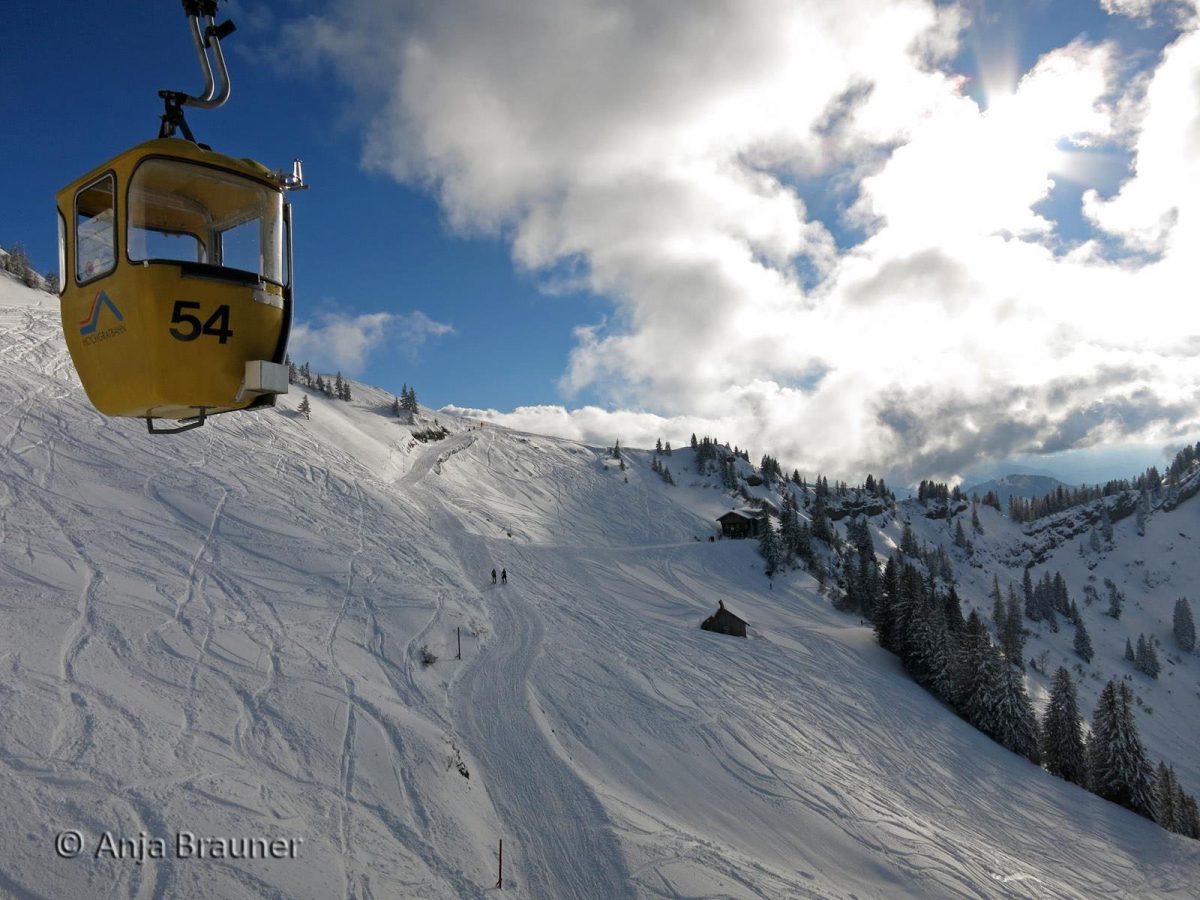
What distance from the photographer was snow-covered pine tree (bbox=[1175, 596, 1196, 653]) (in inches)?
5325

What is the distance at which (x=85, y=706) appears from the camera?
13797 mm

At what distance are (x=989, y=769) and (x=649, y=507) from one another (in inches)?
2248

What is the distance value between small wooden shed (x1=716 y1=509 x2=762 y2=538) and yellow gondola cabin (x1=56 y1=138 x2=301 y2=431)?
246ft

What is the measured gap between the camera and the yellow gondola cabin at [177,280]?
5426mm

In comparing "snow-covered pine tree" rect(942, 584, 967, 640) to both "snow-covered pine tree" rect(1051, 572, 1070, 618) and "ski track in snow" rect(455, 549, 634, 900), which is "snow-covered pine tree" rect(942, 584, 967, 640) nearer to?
"ski track in snow" rect(455, 549, 634, 900)

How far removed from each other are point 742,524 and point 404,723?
65337 millimetres

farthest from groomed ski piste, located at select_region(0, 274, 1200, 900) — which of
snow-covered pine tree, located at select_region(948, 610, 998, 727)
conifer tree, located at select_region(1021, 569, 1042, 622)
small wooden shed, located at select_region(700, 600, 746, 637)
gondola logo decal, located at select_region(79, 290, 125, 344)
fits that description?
conifer tree, located at select_region(1021, 569, 1042, 622)

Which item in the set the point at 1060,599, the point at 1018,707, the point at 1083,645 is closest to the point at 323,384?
the point at 1018,707

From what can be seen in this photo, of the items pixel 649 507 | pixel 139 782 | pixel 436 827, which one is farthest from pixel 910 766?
pixel 649 507

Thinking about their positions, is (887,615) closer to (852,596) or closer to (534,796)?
(852,596)

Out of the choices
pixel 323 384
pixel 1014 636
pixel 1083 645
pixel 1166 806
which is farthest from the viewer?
pixel 1083 645

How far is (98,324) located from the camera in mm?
5758

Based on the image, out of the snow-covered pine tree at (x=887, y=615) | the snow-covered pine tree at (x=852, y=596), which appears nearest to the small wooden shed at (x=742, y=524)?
the snow-covered pine tree at (x=852, y=596)

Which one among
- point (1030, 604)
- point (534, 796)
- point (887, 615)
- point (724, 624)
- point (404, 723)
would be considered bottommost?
point (1030, 604)
